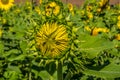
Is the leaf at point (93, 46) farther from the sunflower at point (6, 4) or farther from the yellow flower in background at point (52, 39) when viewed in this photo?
the sunflower at point (6, 4)

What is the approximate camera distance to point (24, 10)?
8.28m

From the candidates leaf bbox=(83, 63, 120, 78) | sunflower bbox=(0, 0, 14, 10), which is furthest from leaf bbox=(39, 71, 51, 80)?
sunflower bbox=(0, 0, 14, 10)

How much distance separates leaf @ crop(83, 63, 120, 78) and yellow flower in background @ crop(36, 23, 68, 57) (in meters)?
0.18

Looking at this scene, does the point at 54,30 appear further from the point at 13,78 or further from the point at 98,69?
the point at 13,78

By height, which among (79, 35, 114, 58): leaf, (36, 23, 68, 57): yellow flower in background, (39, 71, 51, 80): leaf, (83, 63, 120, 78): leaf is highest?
(36, 23, 68, 57): yellow flower in background

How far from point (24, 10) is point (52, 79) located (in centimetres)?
672

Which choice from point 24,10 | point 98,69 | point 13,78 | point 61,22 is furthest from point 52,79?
point 24,10

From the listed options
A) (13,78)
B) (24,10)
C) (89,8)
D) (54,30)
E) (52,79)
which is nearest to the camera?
(54,30)

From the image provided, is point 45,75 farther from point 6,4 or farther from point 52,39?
point 6,4

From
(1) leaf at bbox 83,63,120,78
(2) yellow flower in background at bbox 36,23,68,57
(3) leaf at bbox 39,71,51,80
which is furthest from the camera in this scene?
(3) leaf at bbox 39,71,51,80

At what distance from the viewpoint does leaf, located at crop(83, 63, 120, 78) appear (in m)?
1.46

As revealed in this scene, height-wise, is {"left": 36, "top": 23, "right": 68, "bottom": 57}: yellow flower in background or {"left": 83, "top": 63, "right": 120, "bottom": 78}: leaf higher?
{"left": 36, "top": 23, "right": 68, "bottom": 57}: yellow flower in background

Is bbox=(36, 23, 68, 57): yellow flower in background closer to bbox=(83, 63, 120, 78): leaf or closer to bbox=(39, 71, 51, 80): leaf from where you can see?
bbox=(83, 63, 120, 78): leaf

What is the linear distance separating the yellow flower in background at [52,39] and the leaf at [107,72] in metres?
0.18
